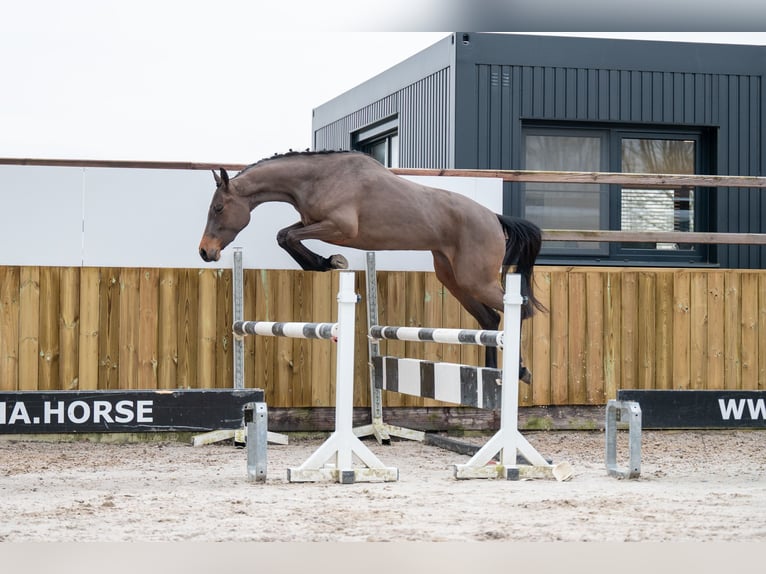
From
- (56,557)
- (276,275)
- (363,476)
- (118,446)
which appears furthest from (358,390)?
(56,557)

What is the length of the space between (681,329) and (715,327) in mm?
283

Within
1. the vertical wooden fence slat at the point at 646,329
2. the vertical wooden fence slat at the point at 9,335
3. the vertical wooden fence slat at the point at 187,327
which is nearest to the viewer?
the vertical wooden fence slat at the point at 9,335

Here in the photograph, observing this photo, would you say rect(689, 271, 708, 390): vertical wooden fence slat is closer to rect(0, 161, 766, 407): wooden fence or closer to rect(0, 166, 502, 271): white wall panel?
rect(0, 161, 766, 407): wooden fence

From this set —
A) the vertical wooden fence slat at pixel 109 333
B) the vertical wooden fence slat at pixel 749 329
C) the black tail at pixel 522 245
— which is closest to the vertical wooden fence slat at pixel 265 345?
the vertical wooden fence slat at pixel 109 333

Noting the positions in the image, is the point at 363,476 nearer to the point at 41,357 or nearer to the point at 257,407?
the point at 257,407

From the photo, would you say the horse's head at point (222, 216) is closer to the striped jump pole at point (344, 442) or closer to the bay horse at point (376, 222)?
the bay horse at point (376, 222)

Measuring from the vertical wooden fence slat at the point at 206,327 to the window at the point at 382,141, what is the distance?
15.2 ft

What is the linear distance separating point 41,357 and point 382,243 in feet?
8.22

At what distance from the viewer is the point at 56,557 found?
5.16 feet

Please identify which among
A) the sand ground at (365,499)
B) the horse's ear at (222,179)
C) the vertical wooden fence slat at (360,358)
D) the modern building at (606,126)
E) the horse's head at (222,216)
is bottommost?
the sand ground at (365,499)

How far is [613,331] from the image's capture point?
7.78 m

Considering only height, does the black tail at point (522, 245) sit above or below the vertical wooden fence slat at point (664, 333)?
above

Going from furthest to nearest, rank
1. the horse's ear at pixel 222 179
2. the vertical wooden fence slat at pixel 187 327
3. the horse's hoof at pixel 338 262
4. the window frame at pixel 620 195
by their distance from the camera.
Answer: the window frame at pixel 620 195
the vertical wooden fence slat at pixel 187 327
the horse's ear at pixel 222 179
the horse's hoof at pixel 338 262

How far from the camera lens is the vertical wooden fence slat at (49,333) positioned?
6.90 m
